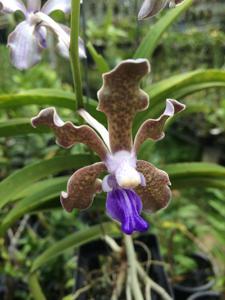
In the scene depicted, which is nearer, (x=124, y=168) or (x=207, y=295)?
(x=124, y=168)

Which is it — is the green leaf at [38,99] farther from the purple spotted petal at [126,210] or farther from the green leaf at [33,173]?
the purple spotted petal at [126,210]

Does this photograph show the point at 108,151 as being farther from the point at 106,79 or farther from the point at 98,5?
the point at 98,5

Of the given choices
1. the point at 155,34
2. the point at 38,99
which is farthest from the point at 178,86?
the point at 38,99

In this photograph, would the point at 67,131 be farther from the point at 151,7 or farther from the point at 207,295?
the point at 207,295

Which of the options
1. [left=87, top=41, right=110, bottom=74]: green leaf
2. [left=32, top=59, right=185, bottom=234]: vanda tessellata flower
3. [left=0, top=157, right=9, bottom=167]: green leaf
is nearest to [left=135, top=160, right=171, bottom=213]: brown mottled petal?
[left=32, top=59, right=185, bottom=234]: vanda tessellata flower

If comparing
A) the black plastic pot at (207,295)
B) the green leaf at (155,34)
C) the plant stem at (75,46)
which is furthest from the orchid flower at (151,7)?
the black plastic pot at (207,295)

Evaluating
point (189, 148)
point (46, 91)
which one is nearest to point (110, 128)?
point (46, 91)

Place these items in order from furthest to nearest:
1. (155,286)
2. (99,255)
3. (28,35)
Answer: (99,255)
(155,286)
(28,35)
